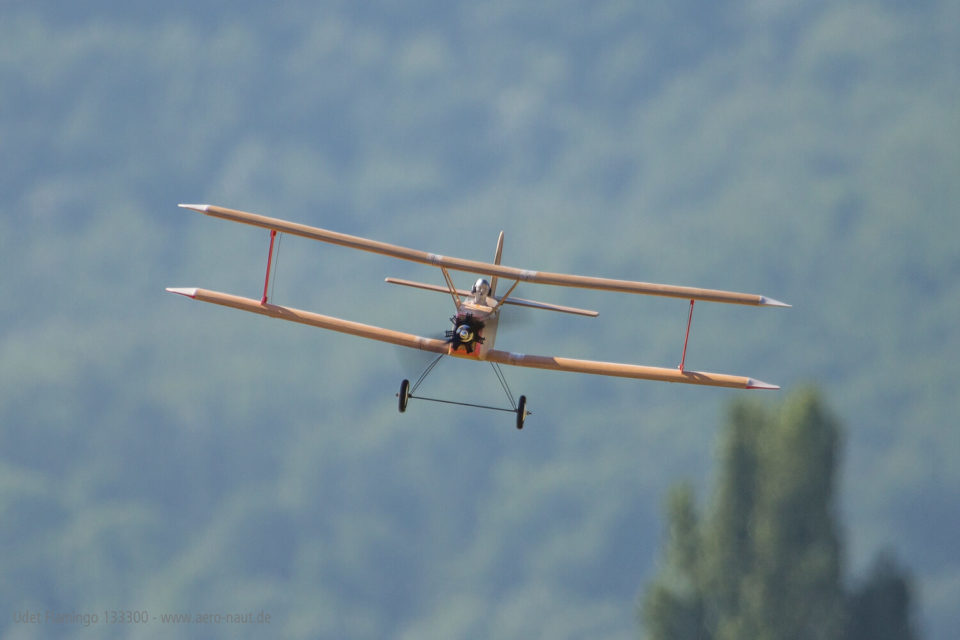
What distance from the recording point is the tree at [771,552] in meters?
42.1

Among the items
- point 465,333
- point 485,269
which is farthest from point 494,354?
point 485,269

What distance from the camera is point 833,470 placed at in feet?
140

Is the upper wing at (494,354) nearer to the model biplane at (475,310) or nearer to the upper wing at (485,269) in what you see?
the model biplane at (475,310)

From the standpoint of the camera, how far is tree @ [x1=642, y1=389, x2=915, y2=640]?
42.1m

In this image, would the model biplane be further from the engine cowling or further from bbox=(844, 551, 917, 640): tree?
bbox=(844, 551, 917, 640): tree

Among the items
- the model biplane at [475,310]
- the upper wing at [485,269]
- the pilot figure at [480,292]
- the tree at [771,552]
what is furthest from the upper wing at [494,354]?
the tree at [771,552]

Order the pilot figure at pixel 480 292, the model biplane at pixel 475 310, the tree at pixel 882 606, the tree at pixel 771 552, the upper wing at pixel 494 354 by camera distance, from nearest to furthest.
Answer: the model biplane at pixel 475 310 → the upper wing at pixel 494 354 → the pilot figure at pixel 480 292 → the tree at pixel 771 552 → the tree at pixel 882 606

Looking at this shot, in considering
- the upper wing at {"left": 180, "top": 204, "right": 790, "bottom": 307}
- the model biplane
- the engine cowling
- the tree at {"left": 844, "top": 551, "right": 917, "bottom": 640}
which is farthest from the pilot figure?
the tree at {"left": 844, "top": 551, "right": 917, "bottom": 640}

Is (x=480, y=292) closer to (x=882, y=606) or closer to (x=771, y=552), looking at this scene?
(x=771, y=552)

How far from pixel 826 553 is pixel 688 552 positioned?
13.9ft

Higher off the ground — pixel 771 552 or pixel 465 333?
pixel 465 333

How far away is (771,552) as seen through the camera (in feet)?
138

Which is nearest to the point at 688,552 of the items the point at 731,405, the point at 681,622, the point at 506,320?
the point at 681,622

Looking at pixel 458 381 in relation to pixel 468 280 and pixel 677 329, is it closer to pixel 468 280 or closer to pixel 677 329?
pixel 677 329
